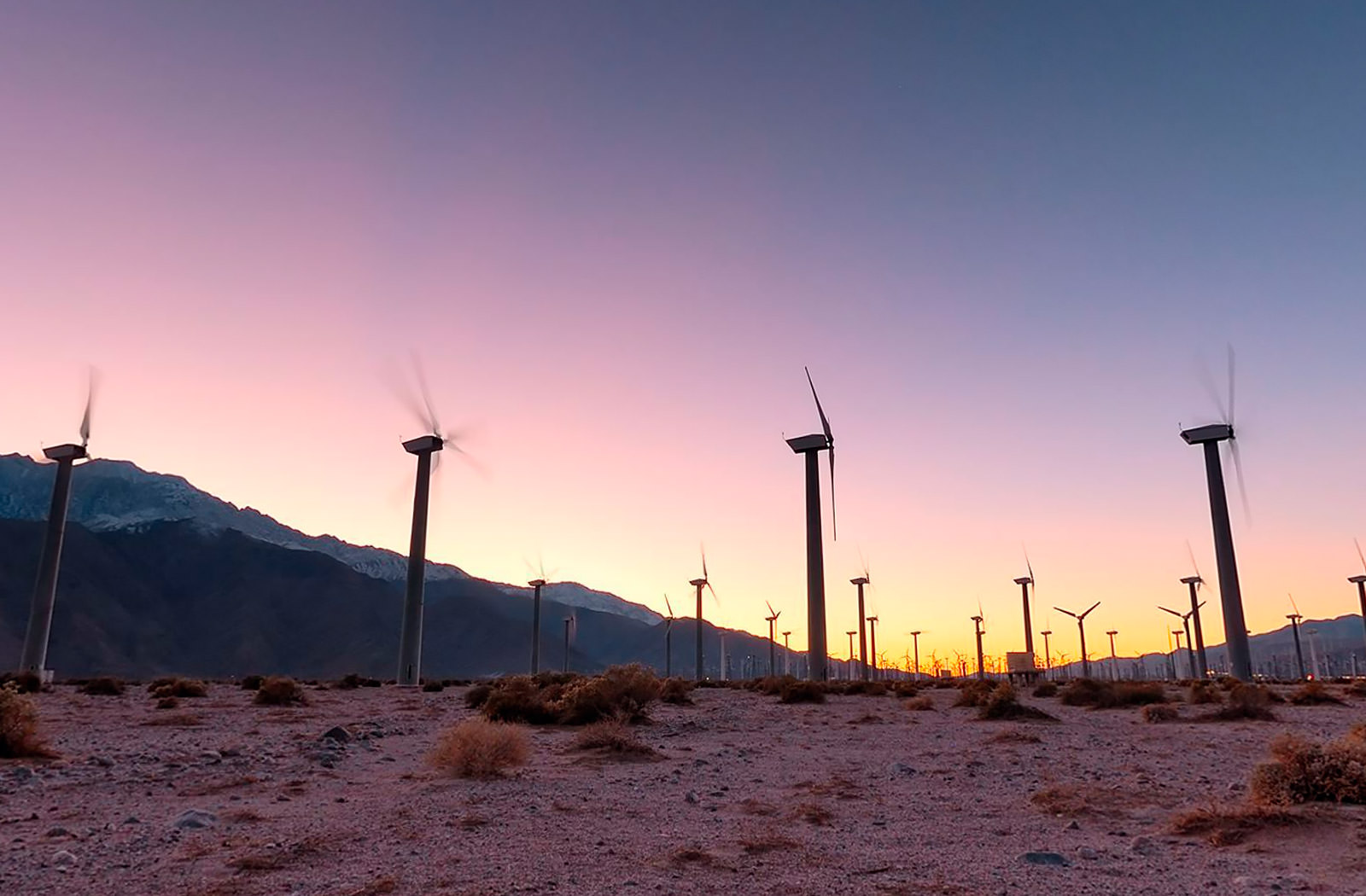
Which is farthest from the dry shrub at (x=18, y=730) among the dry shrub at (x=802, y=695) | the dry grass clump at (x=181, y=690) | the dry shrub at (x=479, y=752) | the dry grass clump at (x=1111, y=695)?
the dry grass clump at (x=1111, y=695)

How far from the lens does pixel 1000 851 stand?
33.6 feet

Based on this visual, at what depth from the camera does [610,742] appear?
19.3 metres

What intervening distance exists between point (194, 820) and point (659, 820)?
583 cm

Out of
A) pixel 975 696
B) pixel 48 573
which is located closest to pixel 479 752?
pixel 975 696

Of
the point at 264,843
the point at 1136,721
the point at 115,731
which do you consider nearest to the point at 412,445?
the point at 115,731

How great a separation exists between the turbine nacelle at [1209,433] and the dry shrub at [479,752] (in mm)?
71043

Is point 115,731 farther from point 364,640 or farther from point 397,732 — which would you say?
point 364,640

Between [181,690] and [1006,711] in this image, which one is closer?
[1006,711]

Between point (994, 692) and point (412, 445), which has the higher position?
point (412, 445)

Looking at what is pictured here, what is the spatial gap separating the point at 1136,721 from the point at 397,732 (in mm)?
22487

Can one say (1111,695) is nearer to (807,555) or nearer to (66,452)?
(807,555)

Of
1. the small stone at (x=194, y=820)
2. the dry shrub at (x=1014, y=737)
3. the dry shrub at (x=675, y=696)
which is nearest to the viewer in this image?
the small stone at (x=194, y=820)

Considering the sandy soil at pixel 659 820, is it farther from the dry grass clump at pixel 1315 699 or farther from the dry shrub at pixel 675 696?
the dry grass clump at pixel 1315 699

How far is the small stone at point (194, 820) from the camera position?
36.0ft
